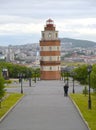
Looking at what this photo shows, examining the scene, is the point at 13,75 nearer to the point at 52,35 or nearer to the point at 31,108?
the point at 52,35

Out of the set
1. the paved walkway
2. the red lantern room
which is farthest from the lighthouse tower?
the paved walkway

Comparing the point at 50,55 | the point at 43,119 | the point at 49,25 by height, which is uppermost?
the point at 49,25

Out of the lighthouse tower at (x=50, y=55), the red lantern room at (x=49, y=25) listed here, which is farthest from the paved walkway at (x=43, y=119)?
the red lantern room at (x=49, y=25)

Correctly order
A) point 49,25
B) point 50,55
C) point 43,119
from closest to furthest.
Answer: point 43,119 < point 50,55 < point 49,25

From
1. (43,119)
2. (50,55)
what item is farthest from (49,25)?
(43,119)

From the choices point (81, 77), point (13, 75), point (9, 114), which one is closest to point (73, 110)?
point (9, 114)

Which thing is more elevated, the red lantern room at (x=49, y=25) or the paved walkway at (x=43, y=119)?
the red lantern room at (x=49, y=25)

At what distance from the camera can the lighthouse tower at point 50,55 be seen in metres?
110

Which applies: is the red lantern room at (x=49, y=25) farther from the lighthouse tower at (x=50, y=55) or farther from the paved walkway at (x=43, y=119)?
the paved walkway at (x=43, y=119)

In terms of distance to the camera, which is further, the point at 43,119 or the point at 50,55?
the point at 50,55

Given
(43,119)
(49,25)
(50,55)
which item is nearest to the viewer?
(43,119)

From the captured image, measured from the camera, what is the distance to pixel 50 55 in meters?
110

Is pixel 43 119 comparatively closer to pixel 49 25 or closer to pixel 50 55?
pixel 50 55

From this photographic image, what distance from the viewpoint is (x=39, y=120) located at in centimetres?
3017
